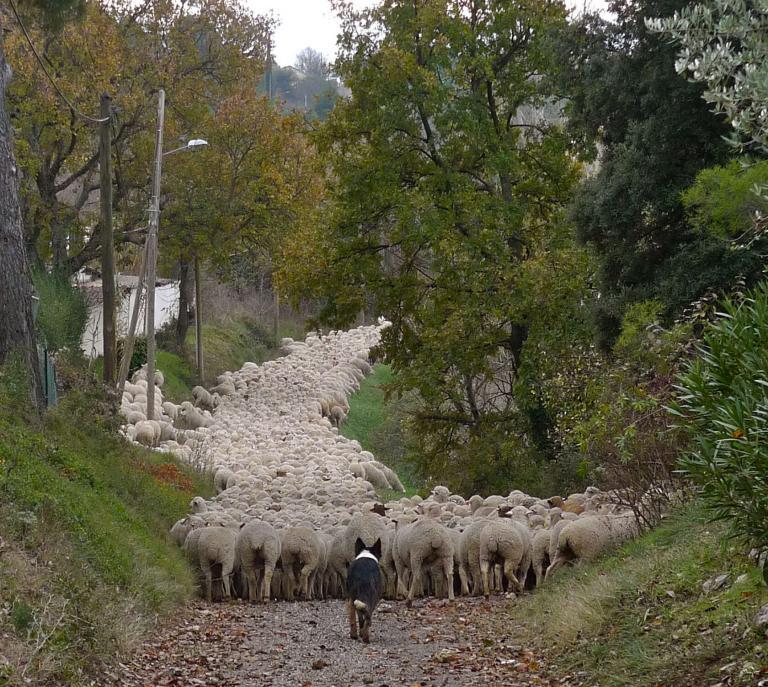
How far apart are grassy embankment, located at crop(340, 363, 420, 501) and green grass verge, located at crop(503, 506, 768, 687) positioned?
1750cm

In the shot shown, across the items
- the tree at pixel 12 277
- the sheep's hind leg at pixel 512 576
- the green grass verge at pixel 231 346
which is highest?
the green grass verge at pixel 231 346

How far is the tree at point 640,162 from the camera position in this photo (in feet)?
55.8

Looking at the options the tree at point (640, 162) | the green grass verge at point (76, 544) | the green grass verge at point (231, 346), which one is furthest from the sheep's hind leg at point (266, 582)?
the green grass verge at point (231, 346)

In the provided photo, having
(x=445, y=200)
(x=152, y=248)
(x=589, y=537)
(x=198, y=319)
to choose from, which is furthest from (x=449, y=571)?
(x=198, y=319)

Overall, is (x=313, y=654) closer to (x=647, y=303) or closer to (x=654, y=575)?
(x=654, y=575)

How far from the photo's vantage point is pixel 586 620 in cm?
1023

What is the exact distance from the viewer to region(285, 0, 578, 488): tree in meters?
25.0

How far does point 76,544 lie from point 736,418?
277 inches

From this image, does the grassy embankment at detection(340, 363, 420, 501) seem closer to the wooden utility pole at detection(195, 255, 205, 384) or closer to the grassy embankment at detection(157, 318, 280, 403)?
the grassy embankment at detection(157, 318, 280, 403)

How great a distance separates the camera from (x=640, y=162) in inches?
703

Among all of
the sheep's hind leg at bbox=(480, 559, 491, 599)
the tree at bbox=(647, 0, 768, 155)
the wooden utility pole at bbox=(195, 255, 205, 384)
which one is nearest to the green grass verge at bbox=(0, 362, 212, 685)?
the sheep's hind leg at bbox=(480, 559, 491, 599)

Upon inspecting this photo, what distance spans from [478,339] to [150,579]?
1337 centimetres

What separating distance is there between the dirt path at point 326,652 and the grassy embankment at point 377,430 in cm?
1552

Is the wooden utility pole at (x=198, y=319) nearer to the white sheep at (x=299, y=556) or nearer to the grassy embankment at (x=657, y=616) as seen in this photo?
the white sheep at (x=299, y=556)
